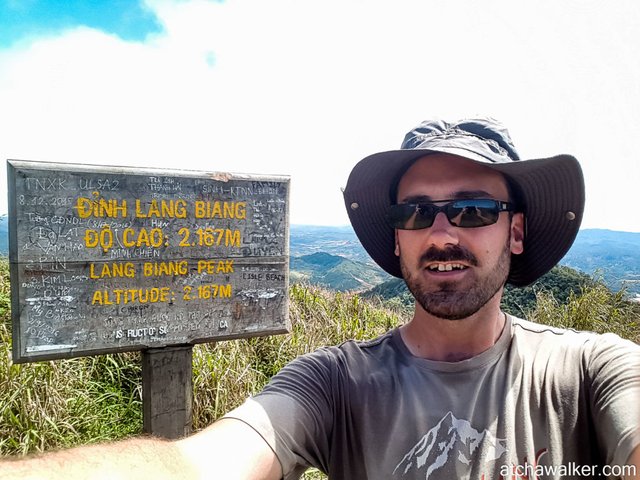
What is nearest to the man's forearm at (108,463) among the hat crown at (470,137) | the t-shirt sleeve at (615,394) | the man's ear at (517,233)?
the t-shirt sleeve at (615,394)

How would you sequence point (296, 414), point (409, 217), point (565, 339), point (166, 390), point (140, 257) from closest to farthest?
1. point (296, 414)
2. point (565, 339)
3. point (409, 217)
4. point (140, 257)
5. point (166, 390)

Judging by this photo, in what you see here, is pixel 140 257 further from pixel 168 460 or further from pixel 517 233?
pixel 517 233

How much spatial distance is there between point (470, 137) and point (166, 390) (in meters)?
2.35

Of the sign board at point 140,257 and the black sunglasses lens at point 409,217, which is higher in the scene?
the black sunglasses lens at point 409,217

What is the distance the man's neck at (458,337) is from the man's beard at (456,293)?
41 mm

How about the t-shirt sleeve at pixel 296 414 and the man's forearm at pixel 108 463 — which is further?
the t-shirt sleeve at pixel 296 414

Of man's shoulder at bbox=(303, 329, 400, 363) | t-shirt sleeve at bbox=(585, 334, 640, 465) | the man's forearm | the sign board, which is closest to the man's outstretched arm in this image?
the man's forearm

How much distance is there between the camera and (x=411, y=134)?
172 centimetres

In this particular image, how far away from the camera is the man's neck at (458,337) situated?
1.56 metres

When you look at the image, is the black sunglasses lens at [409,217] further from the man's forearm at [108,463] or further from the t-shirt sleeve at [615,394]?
the man's forearm at [108,463]

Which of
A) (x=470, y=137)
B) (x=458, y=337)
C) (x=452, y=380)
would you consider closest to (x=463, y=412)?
(x=452, y=380)

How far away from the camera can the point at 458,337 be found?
1571 mm

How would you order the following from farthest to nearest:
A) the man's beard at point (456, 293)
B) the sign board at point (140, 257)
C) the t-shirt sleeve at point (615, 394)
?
1. the sign board at point (140, 257)
2. the man's beard at point (456, 293)
3. the t-shirt sleeve at point (615, 394)

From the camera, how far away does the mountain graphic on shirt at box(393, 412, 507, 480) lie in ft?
4.20
